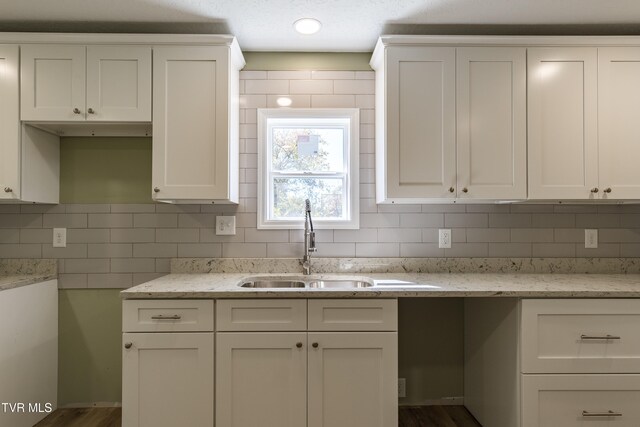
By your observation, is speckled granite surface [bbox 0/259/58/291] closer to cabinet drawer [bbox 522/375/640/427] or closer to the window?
the window

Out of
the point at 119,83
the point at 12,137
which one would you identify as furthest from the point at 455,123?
the point at 12,137

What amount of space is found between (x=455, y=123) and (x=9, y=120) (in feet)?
7.91

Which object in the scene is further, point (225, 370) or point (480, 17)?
point (480, 17)

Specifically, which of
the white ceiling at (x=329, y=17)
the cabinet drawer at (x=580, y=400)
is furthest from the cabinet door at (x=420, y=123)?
the cabinet drawer at (x=580, y=400)

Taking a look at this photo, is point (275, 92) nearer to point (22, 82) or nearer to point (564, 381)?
point (22, 82)

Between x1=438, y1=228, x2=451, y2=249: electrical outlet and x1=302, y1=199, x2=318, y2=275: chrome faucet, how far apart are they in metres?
0.81

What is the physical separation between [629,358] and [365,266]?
52.7 inches

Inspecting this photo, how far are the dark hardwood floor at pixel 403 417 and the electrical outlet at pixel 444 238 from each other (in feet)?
3.32

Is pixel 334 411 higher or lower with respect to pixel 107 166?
lower

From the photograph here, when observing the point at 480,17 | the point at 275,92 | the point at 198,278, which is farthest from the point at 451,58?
the point at 198,278

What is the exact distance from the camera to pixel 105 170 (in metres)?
2.27

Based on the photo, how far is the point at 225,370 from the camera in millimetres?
1653

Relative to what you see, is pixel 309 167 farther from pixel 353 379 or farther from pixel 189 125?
pixel 353 379

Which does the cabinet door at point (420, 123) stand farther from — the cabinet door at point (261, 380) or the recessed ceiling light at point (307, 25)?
the cabinet door at point (261, 380)
